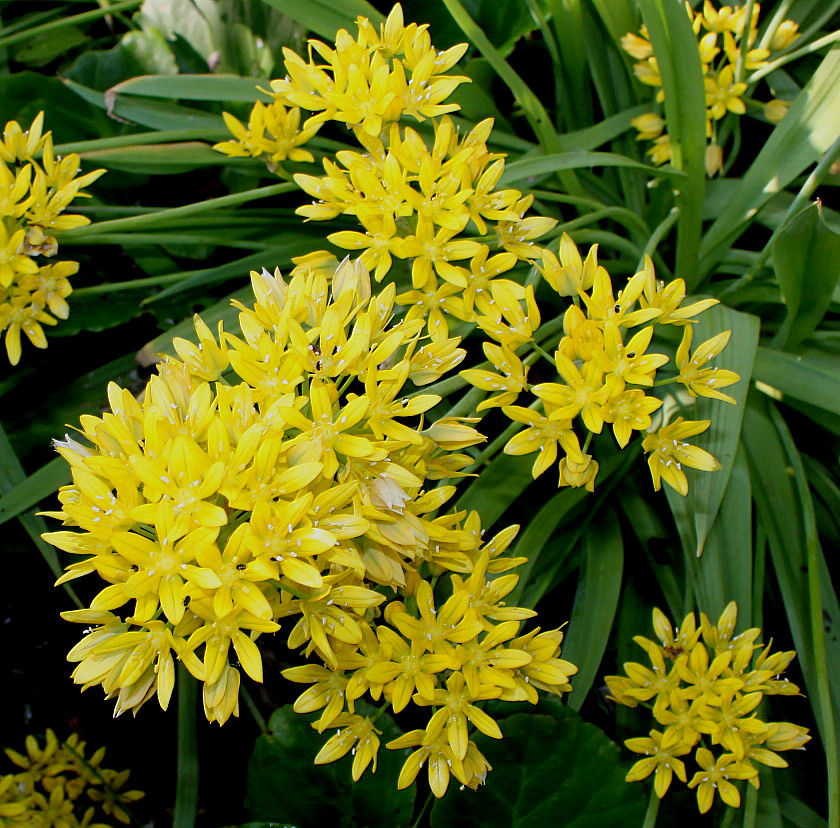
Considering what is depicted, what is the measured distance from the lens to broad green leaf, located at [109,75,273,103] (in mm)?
1398

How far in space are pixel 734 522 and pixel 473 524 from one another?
50 centimetres

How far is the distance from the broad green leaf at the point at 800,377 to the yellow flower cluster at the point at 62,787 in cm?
141

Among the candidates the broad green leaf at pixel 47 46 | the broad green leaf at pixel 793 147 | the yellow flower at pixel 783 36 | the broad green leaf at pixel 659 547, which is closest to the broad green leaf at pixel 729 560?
the broad green leaf at pixel 659 547

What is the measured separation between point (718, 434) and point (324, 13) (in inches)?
43.9

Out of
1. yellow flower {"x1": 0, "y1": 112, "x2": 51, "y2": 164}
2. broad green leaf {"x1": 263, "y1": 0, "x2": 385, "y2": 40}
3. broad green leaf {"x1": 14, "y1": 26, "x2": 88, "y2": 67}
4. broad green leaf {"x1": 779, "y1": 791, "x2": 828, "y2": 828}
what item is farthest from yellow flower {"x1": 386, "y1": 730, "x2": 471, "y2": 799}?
broad green leaf {"x1": 14, "y1": 26, "x2": 88, "y2": 67}

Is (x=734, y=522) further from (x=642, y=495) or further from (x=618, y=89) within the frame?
(x=618, y=89)

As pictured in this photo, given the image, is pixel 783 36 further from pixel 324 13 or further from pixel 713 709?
pixel 713 709

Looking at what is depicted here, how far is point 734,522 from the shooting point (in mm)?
1191

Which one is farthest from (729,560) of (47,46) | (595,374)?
(47,46)

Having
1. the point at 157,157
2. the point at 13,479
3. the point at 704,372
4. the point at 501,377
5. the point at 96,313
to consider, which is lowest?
the point at 704,372

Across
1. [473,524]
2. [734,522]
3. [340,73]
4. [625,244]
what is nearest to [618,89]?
[625,244]

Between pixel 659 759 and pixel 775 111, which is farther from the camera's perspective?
pixel 775 111

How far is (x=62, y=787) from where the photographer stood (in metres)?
1.33

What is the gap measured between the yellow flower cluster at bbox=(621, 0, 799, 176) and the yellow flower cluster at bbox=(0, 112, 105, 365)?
1103 millimetres
